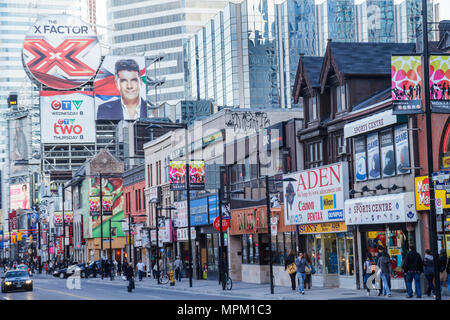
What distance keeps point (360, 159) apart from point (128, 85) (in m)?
73.4

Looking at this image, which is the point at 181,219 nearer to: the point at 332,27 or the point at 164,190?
the point at 164,190

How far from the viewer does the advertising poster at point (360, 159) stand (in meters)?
36.8

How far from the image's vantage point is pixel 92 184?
3930 inches

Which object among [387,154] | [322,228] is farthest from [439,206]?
[322,228]

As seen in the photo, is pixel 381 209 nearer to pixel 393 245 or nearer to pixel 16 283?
pixel 393 245

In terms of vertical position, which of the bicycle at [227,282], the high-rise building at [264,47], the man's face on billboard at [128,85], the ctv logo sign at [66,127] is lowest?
the bicycle at [227,282]

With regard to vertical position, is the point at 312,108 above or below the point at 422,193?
above

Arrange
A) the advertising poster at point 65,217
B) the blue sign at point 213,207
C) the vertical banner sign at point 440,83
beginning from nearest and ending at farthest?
the vertical banner sign at point 440,83
the blue sign at point 213,207
the advertising poster at point 65,217

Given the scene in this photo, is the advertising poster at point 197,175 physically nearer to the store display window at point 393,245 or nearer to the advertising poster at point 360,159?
the advertising poster at point 360,159

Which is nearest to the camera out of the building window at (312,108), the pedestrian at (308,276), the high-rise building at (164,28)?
the pedestrian at (308,276)

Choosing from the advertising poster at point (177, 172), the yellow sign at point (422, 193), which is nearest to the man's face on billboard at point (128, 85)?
the advertising poster at point (177, 172)

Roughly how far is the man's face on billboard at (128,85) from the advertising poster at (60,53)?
4389 millimetres

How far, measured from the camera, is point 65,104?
4119 inches

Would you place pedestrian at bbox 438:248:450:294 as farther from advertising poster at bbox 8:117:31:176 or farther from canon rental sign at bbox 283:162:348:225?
advertising poster at bbox 8:117:31:176
